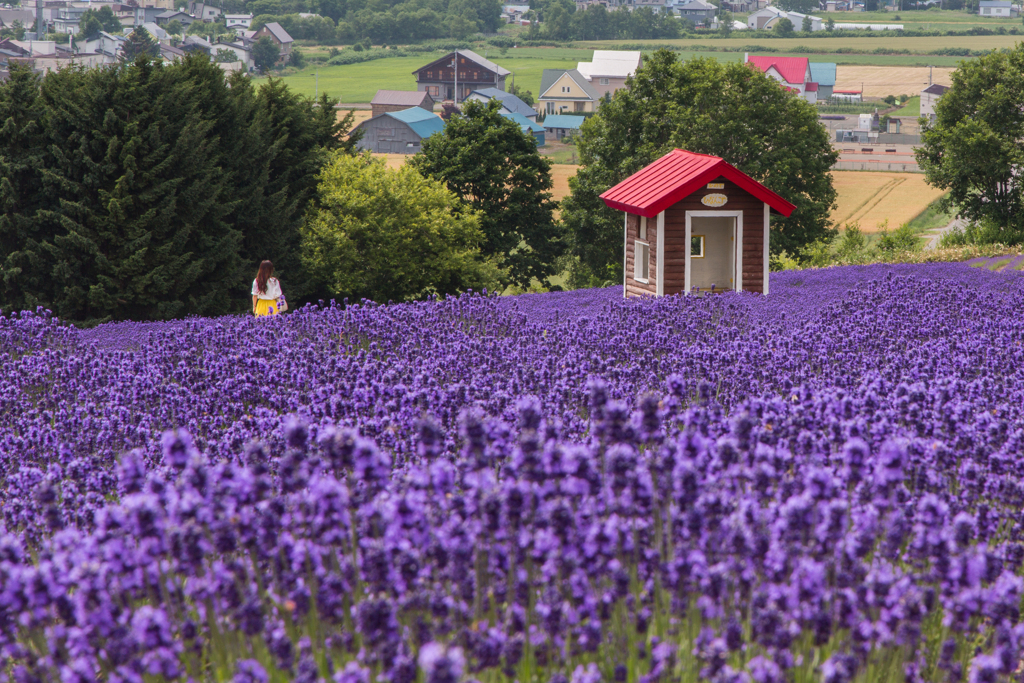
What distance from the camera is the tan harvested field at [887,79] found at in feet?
439

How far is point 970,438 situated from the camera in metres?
4.48

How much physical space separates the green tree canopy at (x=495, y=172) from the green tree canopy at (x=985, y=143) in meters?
16.4

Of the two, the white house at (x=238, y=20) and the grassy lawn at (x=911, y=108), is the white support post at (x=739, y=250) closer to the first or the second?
the grassy lawn at (x=911, y=108)

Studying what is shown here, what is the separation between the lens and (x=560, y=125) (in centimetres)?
11556

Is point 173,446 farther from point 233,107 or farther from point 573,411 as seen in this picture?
point 233,107

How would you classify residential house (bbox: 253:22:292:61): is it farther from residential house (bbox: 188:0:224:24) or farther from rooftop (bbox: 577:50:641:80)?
rooftop (bbox: 577:50:641:80)

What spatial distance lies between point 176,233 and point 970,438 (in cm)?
1833

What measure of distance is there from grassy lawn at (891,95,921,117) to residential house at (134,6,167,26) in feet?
464

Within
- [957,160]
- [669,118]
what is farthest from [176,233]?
[957,160]

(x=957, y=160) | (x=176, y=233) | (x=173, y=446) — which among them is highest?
(x=957, y=160)

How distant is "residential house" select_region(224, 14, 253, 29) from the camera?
186 metres

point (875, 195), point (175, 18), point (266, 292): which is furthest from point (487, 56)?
point (266, 292)

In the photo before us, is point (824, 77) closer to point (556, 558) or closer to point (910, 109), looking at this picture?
point (910, 109)

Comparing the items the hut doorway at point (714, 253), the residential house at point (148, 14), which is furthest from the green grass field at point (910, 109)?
the residential house at point (148, 14)
